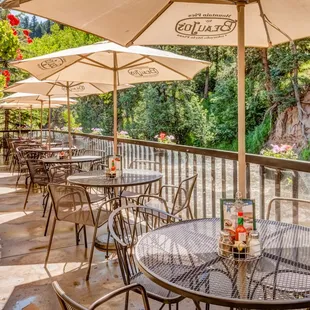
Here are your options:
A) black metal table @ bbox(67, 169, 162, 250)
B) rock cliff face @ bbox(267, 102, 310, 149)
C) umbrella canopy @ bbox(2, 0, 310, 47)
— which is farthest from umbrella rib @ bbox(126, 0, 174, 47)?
rock cliff face @ bbox(267, 102, 310, 149)

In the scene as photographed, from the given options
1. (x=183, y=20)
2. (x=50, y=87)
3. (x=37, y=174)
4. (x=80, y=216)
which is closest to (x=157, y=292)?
(x=80, y=216)

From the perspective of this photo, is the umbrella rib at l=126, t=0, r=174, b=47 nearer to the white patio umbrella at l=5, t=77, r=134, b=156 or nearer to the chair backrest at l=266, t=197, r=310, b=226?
the chair backrest at l=266, t=197, r=310, b=226

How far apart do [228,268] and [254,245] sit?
0.21 metres

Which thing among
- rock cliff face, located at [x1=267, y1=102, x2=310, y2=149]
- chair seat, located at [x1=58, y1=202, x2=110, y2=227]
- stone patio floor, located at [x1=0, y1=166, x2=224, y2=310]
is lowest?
stone patio floor, located at [x1=0, y1=166, x2=224, y2=310]

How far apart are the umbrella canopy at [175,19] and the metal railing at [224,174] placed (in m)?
1.02

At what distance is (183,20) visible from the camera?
249cm

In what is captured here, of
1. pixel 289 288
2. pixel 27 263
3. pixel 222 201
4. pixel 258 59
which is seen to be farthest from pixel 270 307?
pixel 258 59

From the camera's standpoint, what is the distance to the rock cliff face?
Answer: 15.6m

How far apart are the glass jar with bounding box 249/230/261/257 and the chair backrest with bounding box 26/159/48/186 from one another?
4.12 meters

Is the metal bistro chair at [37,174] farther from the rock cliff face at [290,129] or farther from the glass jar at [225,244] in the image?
the rock cliff face at [290,129]

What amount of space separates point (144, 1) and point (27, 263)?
258 centimetres

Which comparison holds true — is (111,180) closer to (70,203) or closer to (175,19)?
(70,203)

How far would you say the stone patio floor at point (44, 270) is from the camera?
2637 millimetres

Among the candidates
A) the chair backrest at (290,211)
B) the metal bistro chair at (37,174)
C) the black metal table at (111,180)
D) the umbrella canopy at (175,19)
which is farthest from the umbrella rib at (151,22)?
the metal bistro chair at (37,174)
